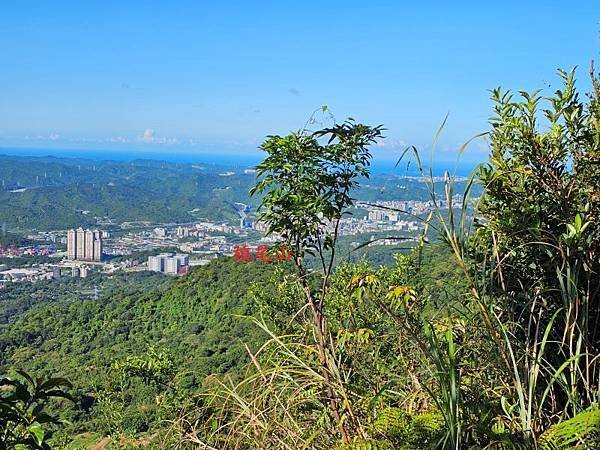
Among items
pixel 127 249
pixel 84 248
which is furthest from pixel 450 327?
pixel 127 249

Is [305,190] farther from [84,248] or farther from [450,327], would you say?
[84,248]

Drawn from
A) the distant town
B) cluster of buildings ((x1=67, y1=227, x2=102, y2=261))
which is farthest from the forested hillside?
cluster of buildings ((x1=67, y1=227, x2=102, y2=261))

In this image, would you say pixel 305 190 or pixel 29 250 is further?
pixel 29 250

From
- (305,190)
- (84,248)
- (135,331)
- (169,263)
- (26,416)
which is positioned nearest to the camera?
(26,416)

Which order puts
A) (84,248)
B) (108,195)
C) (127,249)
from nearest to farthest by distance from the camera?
(84,248), (127,249), (108,195)

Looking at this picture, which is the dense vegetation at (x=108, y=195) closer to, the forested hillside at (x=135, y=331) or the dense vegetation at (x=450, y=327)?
the forested hillside at (x=135, y=331)

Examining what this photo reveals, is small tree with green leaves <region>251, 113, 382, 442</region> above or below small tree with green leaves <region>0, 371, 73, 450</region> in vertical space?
above

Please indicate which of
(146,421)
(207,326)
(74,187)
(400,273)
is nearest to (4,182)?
(74,187)

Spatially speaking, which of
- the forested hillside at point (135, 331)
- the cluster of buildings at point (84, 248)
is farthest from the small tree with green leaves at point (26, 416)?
the cluster of buildings at point (84, 248)

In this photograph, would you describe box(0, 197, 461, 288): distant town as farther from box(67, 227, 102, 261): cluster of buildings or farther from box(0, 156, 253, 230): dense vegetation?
box(0, 156, 253, 230): dense vegetation
